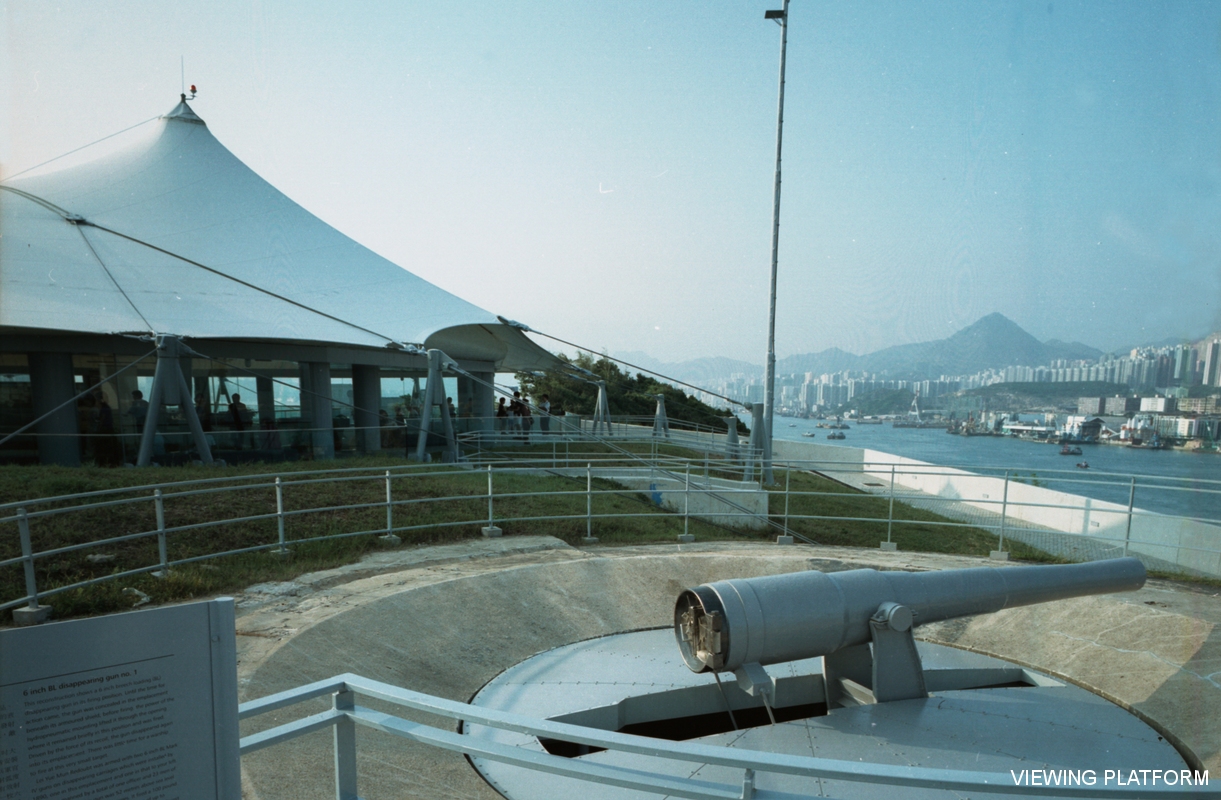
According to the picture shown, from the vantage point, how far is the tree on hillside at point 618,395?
42.8 metres

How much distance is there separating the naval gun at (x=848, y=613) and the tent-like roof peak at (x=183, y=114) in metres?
23.1

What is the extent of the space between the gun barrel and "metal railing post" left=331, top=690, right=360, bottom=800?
249cm

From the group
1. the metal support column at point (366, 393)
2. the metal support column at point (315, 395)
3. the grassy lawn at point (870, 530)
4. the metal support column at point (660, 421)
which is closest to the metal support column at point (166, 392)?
the metal support column at point (315, 395)

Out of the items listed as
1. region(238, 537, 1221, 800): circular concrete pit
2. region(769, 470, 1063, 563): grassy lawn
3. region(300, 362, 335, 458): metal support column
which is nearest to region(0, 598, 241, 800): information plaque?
region(238, 537, 1221, 800): circular concrete pit

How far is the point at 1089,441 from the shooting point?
10.6 meters

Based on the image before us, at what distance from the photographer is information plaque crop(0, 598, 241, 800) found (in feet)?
5.24

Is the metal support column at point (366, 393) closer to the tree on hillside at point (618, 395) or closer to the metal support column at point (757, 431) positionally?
the metal support column at point (757, 431)

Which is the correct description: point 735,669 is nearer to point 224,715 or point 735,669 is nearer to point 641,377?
point 224,715

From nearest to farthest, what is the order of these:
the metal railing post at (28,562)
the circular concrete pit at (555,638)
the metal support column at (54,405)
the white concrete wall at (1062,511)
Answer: the circular concrete pit at (555,638) → the metal railing post at (28,562) → the white concrete wall at (1062,511) → the metal support column at (54,405)

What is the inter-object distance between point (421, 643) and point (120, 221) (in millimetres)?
15739

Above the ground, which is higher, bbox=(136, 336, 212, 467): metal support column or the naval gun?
bbox=(136, 336, 212, 467): metal support column

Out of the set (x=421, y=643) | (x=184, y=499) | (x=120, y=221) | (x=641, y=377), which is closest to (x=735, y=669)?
(x=421, y=643)

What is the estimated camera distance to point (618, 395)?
44094 millimetres

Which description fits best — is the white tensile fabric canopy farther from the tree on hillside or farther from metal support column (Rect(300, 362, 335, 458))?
the tree on hillside
